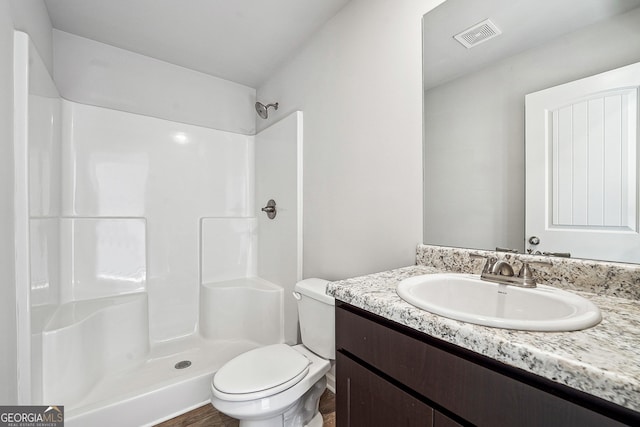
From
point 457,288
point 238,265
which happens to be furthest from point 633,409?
point 238,265

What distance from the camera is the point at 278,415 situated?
4.02ft

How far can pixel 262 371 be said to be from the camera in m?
1.23

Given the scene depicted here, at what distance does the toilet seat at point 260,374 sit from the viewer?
1.10 metres

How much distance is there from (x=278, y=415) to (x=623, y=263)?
1.41 metres

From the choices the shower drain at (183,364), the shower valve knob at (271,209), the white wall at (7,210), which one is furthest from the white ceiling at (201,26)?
the shower drain at (183,364)

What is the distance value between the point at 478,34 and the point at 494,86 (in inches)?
9.2

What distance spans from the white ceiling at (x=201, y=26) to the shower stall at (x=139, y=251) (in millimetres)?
500

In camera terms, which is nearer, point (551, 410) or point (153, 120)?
point (551, 410)

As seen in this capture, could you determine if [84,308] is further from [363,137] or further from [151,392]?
[363,137]

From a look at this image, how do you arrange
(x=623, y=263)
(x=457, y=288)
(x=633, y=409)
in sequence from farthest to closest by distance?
(x=457, y=288) → (x=623, y=263) → (x=633, y=409)

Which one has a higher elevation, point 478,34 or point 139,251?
point 478,34

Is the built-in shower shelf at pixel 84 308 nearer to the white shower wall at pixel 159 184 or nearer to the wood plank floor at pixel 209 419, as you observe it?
the white shower wall at pixel 159 184

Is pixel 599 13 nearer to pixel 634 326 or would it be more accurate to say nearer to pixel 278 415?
pixel 634 326

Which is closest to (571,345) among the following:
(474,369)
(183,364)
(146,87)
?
(474,369)
